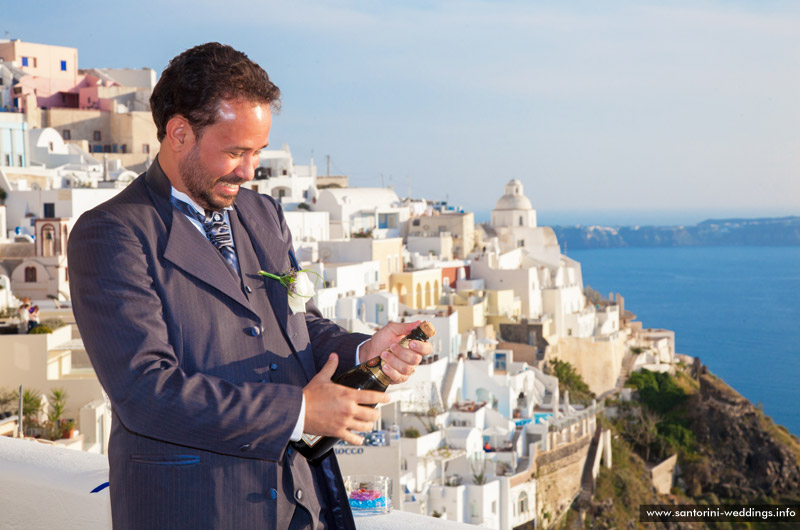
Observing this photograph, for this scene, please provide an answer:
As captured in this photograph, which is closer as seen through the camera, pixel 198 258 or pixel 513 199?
pixel 198 258

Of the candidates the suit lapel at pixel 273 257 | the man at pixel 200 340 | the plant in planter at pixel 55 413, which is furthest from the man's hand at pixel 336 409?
the plant in planter at pixel 55 413

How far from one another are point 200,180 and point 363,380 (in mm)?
387

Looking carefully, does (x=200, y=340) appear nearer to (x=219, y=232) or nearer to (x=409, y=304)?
(x=219, y=232)

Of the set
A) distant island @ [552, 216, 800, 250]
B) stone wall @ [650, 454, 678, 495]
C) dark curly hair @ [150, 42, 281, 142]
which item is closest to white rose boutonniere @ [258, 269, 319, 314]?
dark curly hair @ [150, 42, 281, 142]

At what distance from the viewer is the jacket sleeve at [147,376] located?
130 centimetres

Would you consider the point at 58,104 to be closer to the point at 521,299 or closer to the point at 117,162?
the point at 117,162

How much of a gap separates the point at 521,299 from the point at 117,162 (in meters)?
11.0

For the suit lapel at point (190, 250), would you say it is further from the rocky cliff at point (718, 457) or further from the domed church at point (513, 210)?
the domed church at point (513, 210)

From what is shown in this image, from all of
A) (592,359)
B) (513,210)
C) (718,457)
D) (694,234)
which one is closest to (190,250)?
(718,457)

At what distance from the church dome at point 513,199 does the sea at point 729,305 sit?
15.3 m

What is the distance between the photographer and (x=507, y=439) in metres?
15.6

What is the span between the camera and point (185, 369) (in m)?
1.39

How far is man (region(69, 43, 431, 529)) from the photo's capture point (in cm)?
131

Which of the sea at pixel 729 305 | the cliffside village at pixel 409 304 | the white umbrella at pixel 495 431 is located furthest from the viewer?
the sea at pixel 729 305
